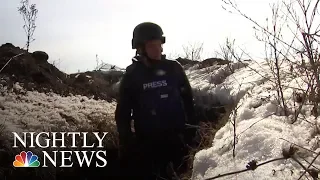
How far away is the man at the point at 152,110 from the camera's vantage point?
2945 mm

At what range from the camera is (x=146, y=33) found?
317 centimetres

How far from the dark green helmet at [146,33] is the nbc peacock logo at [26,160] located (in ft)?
5.08

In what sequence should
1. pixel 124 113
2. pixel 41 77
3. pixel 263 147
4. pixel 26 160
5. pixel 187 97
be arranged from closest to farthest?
1. pixel 263 147
2. pixel 124 113
3. pixel 187 97
4. pixel 26 160
5. pixel 41 77

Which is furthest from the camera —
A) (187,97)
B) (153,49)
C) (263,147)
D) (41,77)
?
(41,77)

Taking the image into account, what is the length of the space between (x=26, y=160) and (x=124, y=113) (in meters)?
1.41

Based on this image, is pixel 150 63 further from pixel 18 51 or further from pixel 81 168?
pixel 18 51

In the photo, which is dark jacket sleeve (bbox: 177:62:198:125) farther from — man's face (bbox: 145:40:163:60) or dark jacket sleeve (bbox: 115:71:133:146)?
dark jacket sleeve (bbox: 115:71:133:146)

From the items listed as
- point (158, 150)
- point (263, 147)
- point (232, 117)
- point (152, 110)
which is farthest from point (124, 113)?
point (263, 147)

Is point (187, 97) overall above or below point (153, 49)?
below

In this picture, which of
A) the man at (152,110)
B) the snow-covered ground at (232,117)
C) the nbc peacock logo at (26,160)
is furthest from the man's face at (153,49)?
the nbc peacock logo at (26,160)

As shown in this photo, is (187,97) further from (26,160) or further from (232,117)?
(26,160)

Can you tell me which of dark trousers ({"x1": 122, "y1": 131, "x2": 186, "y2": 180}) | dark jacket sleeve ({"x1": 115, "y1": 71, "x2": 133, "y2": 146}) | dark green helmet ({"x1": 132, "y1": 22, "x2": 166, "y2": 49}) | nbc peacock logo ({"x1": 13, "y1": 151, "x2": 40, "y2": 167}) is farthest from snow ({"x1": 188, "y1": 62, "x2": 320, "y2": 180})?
nbc peacock logo ({"x1": 13, "y1": 151, "x2": 40, "y2": 167})

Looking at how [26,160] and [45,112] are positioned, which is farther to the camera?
[45,112]

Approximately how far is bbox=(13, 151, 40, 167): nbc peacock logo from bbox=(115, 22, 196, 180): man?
116 centimetres
